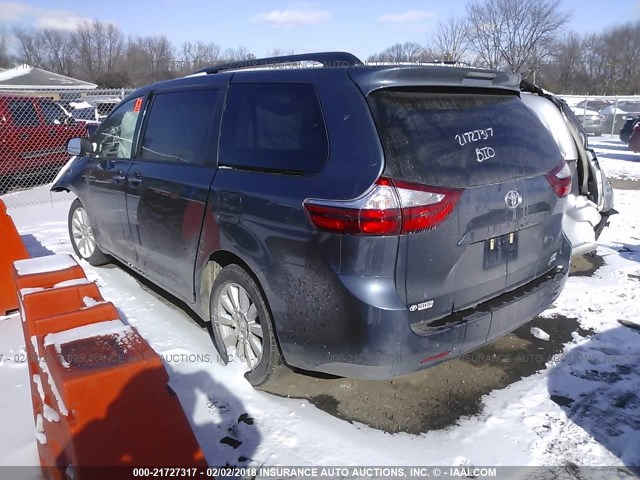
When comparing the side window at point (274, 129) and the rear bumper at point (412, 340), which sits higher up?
the side window at point (274, 129)

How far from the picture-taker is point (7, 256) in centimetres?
446

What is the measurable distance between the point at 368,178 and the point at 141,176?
2.33m

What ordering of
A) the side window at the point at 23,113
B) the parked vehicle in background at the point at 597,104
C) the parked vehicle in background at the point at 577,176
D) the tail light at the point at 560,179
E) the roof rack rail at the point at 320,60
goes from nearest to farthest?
the roof rack rail at the point at 320,60 < the tail light at the point at 560,179 < the parked vehicle in background at the point at 577,176 < the side window at the point at 23,113 < the parked vehicle in background at the point at 597,104

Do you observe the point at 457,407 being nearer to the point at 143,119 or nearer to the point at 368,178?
the point at 368,178

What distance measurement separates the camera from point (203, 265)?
336cm

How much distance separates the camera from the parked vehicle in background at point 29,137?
10.6m

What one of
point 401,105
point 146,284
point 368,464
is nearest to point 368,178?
point 401,105

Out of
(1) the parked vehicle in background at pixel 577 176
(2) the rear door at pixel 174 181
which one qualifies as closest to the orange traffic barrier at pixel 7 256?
(2) the rear door at pixel 174 181

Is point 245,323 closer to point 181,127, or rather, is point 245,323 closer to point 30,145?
point 181,127

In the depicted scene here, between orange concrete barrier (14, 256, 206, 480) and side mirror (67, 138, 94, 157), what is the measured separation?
327 cm

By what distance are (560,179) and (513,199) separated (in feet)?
2.23

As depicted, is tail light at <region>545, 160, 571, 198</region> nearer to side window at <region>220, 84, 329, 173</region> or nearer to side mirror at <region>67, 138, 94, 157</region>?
side window at <region>220, 84, 329, 173</region>

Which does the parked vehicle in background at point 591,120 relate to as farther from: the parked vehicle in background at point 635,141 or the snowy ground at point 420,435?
the snowy ground at point 420,435

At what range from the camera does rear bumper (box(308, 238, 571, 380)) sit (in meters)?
2.41
